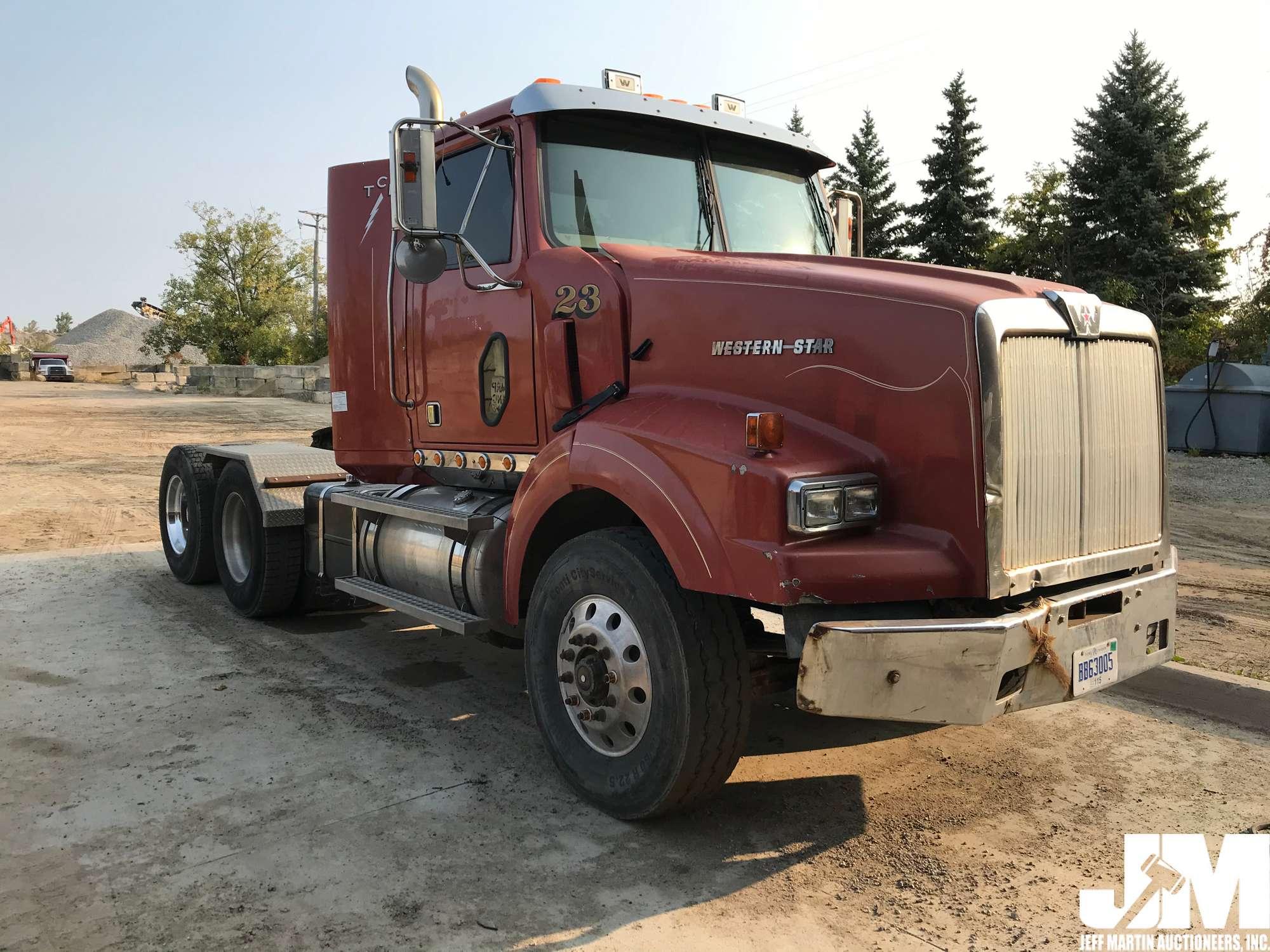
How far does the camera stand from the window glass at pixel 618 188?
4488mm

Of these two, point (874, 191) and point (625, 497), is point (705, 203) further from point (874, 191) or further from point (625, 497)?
point (874, 191)

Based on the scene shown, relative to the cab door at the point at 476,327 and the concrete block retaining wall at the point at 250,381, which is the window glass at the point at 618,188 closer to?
the cab door at the point at 476,327

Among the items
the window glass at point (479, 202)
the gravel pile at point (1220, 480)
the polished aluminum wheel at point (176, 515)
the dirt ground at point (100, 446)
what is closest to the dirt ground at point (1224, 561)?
the gravel pile at point (1220, 480)

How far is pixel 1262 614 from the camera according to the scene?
22.2 feet

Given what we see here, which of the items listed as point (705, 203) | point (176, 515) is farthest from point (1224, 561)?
point (176, 515)

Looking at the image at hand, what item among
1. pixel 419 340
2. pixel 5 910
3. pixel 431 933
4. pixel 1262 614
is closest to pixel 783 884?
pixel 431 933

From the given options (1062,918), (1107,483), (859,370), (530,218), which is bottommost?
(1062,918)

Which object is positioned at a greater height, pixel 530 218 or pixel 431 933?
pixel 530 218

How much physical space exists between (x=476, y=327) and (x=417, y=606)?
1439 millimetres

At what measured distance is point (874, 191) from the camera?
154ft

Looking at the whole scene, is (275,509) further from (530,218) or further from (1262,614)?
(1262,614)

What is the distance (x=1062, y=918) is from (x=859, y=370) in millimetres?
1838

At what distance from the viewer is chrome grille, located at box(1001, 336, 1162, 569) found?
3262mm

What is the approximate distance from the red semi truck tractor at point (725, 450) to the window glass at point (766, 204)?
2 cm
